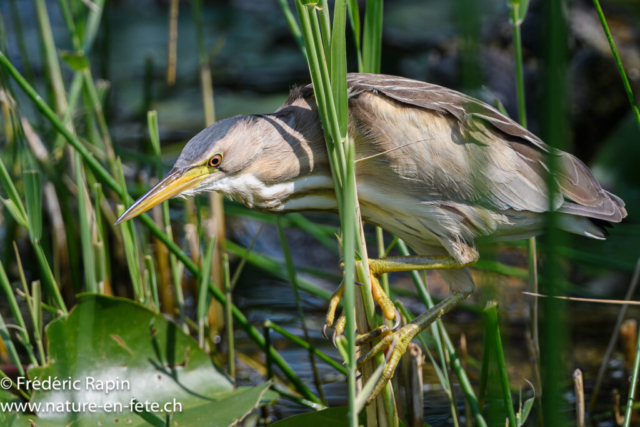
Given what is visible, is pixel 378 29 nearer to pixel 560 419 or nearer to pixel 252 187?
pixel 252 187

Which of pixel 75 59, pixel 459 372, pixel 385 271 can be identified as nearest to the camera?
pixel 385 271

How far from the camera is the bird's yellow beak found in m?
1.33

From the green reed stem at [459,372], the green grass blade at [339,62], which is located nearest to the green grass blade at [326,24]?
the green grass blade at [339,62]

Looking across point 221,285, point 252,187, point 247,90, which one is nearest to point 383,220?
point 252,187

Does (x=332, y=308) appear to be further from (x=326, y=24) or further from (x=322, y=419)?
(x=326, y=24)

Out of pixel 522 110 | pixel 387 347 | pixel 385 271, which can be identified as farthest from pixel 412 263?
pixel 522 110

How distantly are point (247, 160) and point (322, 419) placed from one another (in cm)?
53

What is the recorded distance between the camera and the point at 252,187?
144cm

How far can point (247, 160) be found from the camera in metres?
1.43

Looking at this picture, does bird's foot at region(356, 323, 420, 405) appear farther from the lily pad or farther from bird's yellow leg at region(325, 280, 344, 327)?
the lily pad

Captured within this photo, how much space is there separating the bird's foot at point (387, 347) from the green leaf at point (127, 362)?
463 mm

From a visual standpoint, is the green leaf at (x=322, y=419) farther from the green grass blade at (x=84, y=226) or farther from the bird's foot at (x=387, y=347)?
the green grass blade at (x=84, y=226)

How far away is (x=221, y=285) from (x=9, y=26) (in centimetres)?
346

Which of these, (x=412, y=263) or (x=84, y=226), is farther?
(x=84, y=226)
